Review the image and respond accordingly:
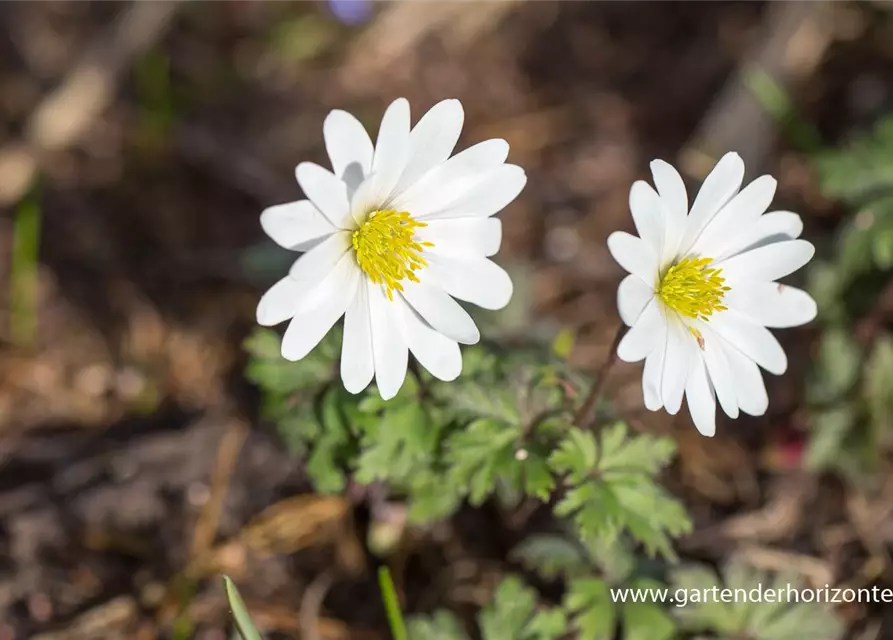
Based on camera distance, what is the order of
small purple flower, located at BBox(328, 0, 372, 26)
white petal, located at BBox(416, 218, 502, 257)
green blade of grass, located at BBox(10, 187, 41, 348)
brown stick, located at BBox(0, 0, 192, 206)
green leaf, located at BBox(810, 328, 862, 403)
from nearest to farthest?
1. white petal, located at BBox(416, 218, 502, 257)
2. green leaf, located at BBox(810, 328, 862, 403)
3. green blade of grass, located at BBox(10, 187, 41, 348)
4. brown stick, located at BBox(0, 0, 192, 206)
5. small purple flower, located at BBox(328, 0, 372, 26)

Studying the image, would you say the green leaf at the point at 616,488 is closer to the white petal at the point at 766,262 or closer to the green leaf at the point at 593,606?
the green leaf at the point at 593,606

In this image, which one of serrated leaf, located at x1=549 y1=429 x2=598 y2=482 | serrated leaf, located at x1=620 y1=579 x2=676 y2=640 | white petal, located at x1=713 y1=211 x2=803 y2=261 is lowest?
serrated leaf, located at x1=620 y1=579 x2=676 y2=640

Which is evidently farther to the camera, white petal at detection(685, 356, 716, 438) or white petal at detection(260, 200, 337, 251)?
white petal at detection(685, 356, 716, 438)

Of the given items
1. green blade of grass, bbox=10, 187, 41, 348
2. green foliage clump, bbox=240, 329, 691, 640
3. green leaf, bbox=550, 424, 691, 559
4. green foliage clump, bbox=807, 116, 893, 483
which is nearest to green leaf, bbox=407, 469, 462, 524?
green foliage clump, bbox=240, 329, 691, 640

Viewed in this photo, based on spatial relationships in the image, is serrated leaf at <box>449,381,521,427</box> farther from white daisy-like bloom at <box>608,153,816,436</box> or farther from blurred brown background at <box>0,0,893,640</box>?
blurred brown background at <box>0,0,893,640</box>

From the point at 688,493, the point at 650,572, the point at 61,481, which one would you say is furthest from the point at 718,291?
the point at 61,481

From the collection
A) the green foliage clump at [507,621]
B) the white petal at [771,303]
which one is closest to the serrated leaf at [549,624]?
the green foliage clump at [507,621]

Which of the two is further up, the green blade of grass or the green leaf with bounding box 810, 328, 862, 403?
the green blade of grass

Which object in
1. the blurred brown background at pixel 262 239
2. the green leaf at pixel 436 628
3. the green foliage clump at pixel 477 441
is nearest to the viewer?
the green foliage clump at pixel 477 441
